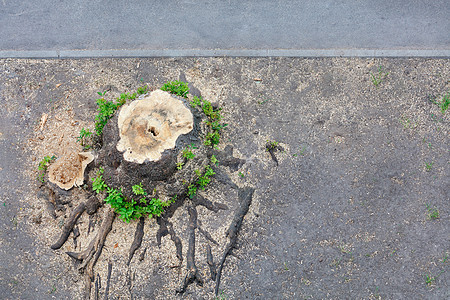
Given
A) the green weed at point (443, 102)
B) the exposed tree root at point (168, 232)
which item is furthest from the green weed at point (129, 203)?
the green weed at point (443, 102)

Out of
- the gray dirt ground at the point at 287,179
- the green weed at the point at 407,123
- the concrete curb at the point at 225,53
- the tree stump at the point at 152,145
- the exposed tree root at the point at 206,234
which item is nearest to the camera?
the tree stump at the point at 152,145

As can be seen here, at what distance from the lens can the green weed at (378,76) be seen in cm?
601

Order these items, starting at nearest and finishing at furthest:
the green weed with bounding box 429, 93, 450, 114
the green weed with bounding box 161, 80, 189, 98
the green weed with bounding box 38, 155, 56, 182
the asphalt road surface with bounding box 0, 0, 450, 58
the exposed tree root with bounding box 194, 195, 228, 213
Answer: the exposed tree root with bounding box 194, 195, 228, 213, the green weed with bounding box 38, 155, 56, 182, the green weed with bounding box 161, 80, 189, 98, the green weed with bounding box 429, 93, 450, 114, the asphalt road surface with bounding box 0, 0, 450, 58

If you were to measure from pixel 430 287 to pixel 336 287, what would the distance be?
110 centimetres

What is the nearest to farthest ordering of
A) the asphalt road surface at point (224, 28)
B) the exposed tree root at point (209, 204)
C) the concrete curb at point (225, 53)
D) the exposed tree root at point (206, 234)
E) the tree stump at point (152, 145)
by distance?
the tree stump at point (152, 145), the exposed tree root at point (206, 234), the exposed tree root at point (209, 204), the concrete curb at point (225, 53), the asphalt road surface at point (224, 28)

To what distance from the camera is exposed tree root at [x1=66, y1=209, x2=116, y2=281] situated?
4.79 metres

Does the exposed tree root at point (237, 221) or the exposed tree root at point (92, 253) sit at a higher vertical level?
the exposed tree root at point (237, 221)

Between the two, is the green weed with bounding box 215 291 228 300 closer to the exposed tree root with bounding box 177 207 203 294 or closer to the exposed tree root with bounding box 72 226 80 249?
the exposed tree root with bounding box 177 207 203 294

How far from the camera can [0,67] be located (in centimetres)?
634

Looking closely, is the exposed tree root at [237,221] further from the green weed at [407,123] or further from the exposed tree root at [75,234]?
the green weed at [407,123]

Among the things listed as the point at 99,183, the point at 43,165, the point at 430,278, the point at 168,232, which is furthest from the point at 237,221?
the point at 43,165

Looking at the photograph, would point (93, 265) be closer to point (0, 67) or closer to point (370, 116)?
point (0, 67)

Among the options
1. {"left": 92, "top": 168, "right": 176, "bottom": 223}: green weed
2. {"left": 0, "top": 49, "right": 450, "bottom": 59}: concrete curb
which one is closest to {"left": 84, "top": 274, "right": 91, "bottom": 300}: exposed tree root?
{"left": 92, "top": 168, "right": 176, "bottom": 223}: green weed

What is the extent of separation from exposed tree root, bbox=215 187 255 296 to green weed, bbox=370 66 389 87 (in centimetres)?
257
